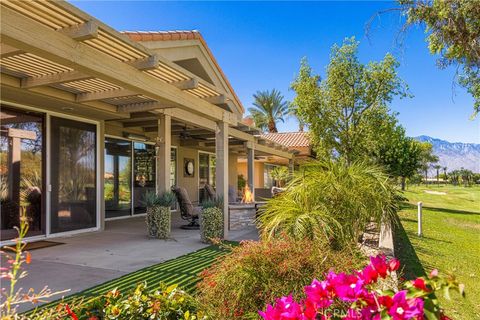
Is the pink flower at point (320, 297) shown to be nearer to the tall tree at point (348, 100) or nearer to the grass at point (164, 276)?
the grass at point (164, 276)

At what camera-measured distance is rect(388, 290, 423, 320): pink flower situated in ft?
3.96

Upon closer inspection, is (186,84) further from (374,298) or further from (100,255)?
(374,298)

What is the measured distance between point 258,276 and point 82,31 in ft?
10.4

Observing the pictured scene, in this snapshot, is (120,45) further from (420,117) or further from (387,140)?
(420,117)

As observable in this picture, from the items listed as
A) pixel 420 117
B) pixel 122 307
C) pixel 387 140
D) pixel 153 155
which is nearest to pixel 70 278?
pixel 122 307

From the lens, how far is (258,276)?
8.43ft

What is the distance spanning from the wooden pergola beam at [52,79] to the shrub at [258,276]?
398 cm

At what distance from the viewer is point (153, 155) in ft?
40.7

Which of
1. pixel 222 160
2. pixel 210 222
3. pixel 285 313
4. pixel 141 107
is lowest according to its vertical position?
pixel 210 222

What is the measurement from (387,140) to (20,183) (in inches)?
452

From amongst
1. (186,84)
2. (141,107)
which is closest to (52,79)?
A: (186,84)

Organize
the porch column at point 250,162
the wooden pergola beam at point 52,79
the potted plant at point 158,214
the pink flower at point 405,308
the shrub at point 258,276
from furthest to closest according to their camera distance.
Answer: the porch column at point 250,162 < the potted plant at point 158,214 < the wooden pergola beam at point 52,79 < the shrub at point 258,276 < the pink flower at point 405,308

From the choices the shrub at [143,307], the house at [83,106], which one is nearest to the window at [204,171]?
the house at [83,106]

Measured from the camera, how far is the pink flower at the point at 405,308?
1.21m
